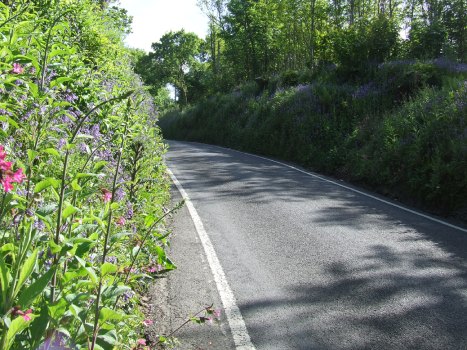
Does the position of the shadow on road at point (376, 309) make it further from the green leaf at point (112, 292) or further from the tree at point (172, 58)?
the tree at point (172, 58)

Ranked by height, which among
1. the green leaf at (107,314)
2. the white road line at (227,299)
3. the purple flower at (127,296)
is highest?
the green leaf at (107,314)

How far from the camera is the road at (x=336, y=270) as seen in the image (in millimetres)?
4438

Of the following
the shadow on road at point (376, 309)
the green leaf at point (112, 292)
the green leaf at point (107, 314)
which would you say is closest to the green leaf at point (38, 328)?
the green leaf at point (107, 314)

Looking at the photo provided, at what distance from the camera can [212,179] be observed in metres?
12.9

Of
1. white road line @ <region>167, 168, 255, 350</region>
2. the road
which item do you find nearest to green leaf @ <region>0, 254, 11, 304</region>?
white road line @ <region>167, 168, 255, 350</region>

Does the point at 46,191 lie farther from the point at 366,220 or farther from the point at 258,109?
the point at 258,109

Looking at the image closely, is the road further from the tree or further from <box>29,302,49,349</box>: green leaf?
the tree

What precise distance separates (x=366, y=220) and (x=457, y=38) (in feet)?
53.5

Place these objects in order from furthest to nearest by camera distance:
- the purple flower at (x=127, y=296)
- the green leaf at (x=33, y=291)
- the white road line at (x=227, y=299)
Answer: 1. the white road line at (x=227, y=299)
2. the purple flower at (x=127, y=296)
3. the green leaf at (x=33, y=291)

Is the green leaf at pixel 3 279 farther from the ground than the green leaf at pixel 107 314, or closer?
farther from the ground

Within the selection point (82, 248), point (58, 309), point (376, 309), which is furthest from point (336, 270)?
point (58, 309)

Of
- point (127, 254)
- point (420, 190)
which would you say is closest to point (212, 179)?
point (420, 190)

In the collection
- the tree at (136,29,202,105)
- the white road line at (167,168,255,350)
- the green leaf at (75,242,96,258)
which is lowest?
the white road line at (167,168,255,350)

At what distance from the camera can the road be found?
4.44 meters
